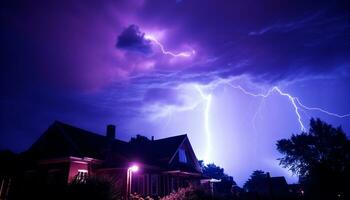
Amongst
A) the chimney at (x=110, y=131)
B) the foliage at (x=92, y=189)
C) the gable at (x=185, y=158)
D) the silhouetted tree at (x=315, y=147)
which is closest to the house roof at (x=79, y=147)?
the chimney at (x=110, y=131)

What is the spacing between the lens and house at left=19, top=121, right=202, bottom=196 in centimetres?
1800

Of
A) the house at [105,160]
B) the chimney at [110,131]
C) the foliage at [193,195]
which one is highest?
the chimney at [110,131]

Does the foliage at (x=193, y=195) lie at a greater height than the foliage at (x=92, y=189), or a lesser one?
lesser

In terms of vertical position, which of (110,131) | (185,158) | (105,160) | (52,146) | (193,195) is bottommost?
(193,195)

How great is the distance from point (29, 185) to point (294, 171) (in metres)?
49.8

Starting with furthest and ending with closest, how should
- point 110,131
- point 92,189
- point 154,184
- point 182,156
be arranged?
point 182,156 → point 110,131 → point 154,184 → point 92,189

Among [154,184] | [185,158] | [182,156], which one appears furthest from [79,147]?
[185,158]

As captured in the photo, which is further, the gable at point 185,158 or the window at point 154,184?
the gable at point 185,158

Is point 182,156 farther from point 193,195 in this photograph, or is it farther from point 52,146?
point 193,195

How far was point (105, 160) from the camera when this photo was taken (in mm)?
19953

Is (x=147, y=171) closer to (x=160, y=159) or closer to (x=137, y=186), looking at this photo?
(x=137, y=186)

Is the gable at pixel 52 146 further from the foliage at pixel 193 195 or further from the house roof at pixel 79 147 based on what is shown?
the foliage at pixel 193 195

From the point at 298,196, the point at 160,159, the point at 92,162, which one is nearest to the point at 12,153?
the point at 92,162

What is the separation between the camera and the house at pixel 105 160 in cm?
1800
